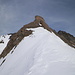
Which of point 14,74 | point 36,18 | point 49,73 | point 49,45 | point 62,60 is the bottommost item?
point 14,74

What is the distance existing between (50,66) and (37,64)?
1167 millimetres

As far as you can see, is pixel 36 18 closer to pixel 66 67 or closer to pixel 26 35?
pixel 26 35

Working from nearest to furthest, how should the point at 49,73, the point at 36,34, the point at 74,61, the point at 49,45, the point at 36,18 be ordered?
the point at 49,73
the point at 74,61
the point at 49,45
the point at 36,34
the point at 36,18

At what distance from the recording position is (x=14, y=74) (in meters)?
11.0

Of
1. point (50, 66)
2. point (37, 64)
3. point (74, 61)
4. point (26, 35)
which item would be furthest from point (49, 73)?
point (26, 35)

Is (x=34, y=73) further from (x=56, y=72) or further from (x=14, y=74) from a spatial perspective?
(x=14, y=74)

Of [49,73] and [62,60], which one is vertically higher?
[62,60]

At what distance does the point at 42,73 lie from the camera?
339 inches

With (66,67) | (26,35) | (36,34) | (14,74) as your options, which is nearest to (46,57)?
(66,67)

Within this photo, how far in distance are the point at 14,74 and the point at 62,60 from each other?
15.1 feet

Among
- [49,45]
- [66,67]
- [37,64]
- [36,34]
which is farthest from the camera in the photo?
[36,34]

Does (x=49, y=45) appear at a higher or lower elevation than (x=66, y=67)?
higher

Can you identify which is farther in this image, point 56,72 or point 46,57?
point 46,57

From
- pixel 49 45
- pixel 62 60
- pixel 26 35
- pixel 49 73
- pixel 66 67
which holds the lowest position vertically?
pixel 49 73
